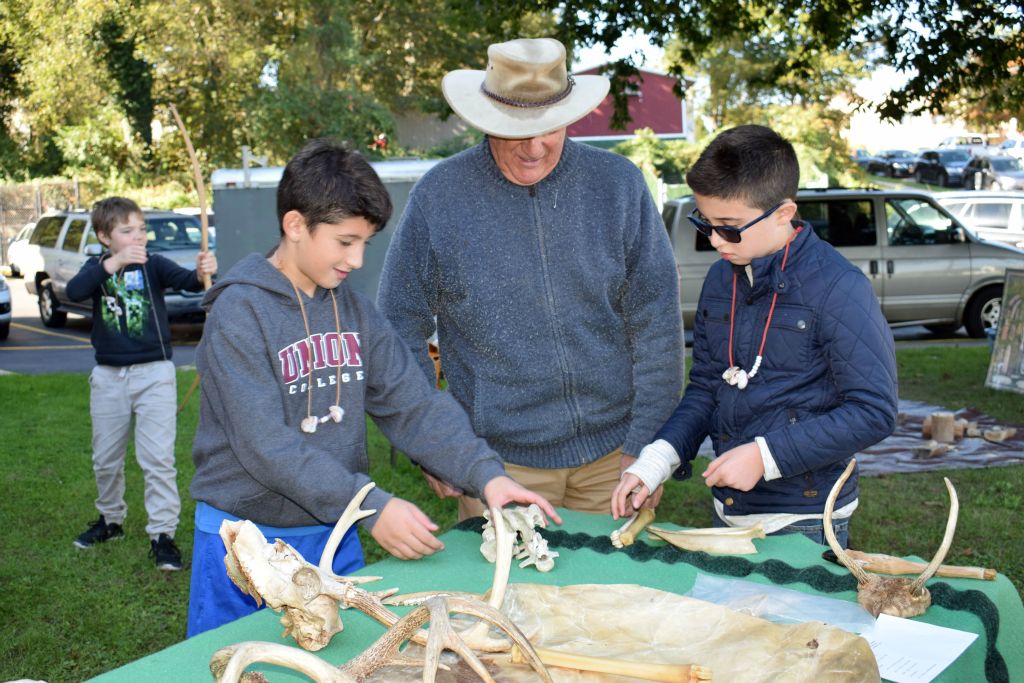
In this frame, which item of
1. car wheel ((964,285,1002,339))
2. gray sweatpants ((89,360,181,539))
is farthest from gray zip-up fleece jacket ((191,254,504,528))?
car wheel ((964,285,1002,339))

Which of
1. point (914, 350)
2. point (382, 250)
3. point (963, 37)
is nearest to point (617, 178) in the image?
point (963, 37)

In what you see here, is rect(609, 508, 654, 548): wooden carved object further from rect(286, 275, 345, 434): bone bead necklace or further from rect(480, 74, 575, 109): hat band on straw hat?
rect(480, 74, 575, 109): hat band on straw hat

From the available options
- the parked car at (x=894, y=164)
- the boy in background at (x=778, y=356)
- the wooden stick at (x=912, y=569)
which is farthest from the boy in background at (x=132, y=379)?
the parked car at (x=894, y=164)

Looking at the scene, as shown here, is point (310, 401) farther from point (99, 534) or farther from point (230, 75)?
point (230, 75)

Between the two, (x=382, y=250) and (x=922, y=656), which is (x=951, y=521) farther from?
(x=382, y=250)

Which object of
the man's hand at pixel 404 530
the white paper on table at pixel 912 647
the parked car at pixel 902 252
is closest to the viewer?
the white paper on table at pixel 912 647

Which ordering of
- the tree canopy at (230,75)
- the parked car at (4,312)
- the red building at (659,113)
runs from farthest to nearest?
the red building at (659,113) → the tree canopy at (230,75) → the parked car at (4,312)

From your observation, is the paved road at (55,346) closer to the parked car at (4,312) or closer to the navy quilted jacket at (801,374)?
the parked car at (4,312)

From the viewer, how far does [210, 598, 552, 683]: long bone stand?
53.4 inches

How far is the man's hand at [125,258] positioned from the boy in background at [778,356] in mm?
3360

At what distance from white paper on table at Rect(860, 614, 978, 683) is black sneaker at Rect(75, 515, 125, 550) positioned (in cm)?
444

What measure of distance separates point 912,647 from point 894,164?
40.6 metres

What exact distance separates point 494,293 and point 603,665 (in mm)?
1397

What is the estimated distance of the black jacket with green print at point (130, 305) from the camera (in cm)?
506
